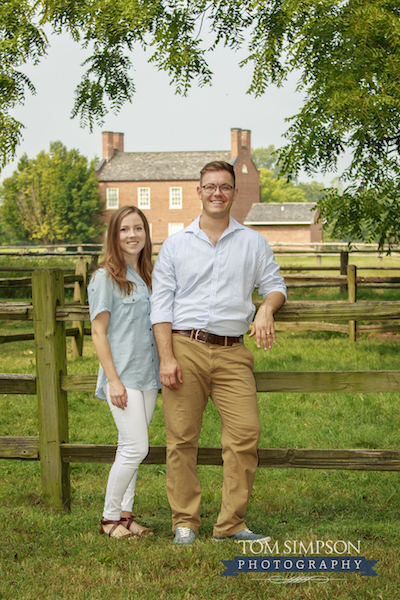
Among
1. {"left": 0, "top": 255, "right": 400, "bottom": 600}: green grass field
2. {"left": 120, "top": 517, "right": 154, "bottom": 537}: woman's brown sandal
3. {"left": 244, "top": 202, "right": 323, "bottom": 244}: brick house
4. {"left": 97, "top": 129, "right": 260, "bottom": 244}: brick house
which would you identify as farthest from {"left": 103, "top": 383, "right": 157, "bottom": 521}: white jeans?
{"left": 244, "top": 202, "right": 323, "bottom": 244}: brick house

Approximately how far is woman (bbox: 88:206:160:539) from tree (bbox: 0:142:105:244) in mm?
49111

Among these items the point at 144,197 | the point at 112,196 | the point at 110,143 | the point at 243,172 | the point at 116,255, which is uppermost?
the point at 110,143

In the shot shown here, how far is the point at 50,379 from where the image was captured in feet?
12.8

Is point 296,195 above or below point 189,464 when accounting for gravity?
above

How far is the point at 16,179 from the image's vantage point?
53344 millimetres

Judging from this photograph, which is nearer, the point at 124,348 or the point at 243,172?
the point at 124,348

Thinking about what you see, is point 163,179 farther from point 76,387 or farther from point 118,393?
point 118,393

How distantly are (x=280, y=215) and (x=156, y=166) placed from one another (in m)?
11.0

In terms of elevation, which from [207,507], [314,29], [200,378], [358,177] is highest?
[314,29]

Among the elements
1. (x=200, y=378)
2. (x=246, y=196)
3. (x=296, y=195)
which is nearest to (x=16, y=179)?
(x=246, y=196)

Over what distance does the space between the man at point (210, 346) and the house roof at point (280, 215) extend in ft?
165

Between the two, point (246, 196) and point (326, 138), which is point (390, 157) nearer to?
point (326, 138)

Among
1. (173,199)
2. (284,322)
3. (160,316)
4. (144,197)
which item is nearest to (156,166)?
(144,197)

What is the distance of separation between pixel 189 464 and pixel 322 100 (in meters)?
5.18
